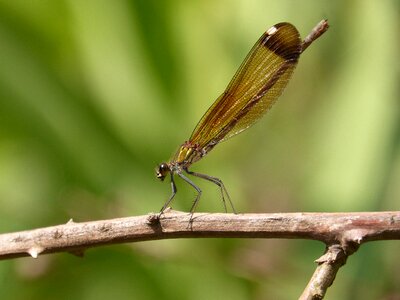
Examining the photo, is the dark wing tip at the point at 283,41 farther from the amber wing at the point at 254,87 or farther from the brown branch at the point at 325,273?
the brown branch at the point at 325,273

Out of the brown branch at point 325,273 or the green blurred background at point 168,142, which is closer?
the brown branch at point 325,273

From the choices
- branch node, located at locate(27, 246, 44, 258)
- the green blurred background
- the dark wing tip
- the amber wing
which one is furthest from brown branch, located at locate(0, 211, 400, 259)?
the dark wing tip

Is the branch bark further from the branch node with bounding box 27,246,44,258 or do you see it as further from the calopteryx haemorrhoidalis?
the calopteryx haemorrhoidalis

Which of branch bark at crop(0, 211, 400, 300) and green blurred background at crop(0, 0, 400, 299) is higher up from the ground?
green blurred background at crop(0, 0, 400, 299)

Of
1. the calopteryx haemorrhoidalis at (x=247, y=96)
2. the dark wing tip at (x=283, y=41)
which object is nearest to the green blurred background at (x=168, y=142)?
the calopteryx haemorrhoidalis at (x=247, y=96)

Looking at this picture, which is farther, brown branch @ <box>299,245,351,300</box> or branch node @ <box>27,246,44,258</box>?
branch node @ <box>27,246,44,258</box>

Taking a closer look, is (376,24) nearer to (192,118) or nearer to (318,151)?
(318,151)

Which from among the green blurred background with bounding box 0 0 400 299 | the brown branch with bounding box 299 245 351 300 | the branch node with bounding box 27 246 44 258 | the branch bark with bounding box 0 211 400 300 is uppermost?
the green blurred background with bounding box 0 0 400 299

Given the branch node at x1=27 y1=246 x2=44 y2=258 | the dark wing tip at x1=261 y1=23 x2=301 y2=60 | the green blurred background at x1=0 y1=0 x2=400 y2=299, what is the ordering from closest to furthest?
the branch node at x1=27 y1=246 x2=44 y2=258 → the green blurred background at x1=0 y1=0 x2=400 y2=299 → the dark wing tip at x1=261 y1=23 x2=301 y2=60
